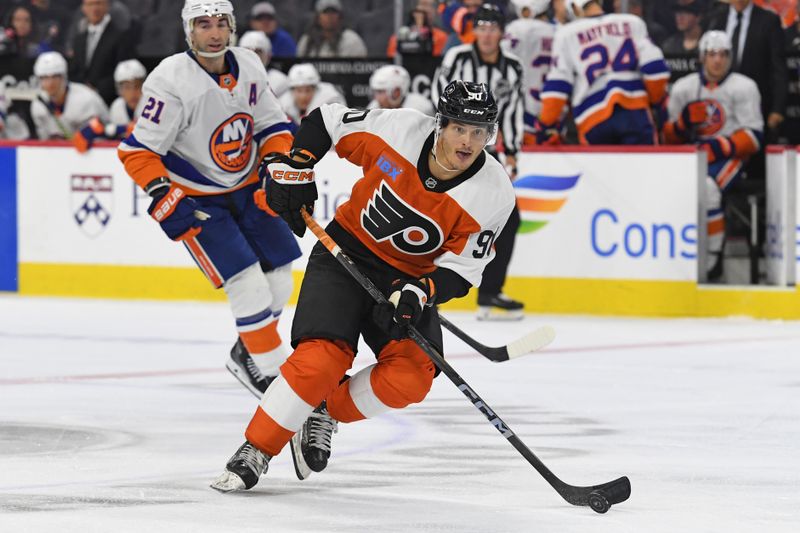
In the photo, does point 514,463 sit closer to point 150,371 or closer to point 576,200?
point 150,371

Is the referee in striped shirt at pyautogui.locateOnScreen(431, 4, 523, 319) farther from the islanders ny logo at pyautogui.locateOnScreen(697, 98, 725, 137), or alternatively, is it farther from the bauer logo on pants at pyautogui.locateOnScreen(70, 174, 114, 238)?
the bauer logo on pants at pyautogui.locateOnScreen(70, 174, 114, 238)

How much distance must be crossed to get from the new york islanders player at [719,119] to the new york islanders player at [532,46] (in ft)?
2.59

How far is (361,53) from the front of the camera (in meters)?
9.30

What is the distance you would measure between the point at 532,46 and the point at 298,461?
16.0 ft

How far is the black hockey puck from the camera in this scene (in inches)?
142

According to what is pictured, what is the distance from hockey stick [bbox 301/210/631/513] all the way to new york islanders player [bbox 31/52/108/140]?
5.44 m

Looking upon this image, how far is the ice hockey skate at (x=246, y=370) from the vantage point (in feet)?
17.1

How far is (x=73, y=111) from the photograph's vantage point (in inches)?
363

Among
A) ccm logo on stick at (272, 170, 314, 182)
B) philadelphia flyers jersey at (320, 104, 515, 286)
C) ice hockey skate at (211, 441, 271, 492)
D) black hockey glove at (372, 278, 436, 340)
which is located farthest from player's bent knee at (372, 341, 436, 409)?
ccm logo on stick at (272, 170, 314, 182)

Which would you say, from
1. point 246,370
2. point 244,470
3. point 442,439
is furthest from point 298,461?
point 246,370

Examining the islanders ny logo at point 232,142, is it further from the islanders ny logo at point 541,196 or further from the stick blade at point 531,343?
the islanders ny logo at point 541,196

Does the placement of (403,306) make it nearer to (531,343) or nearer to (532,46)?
(531,343)

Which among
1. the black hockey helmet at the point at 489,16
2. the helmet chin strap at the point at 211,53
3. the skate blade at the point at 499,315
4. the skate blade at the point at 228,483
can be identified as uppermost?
the black hockey helmet at the point at 489,16

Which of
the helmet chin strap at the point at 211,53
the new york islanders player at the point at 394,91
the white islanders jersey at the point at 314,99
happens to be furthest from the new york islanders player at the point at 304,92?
the helmet chin strap at the point at 211,53
